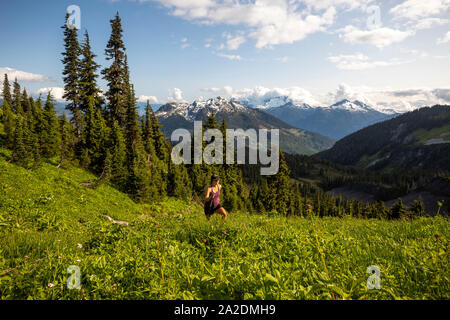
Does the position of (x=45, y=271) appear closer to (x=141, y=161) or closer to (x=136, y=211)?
(x=136, y=211)

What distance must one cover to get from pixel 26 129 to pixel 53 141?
6.01 metres

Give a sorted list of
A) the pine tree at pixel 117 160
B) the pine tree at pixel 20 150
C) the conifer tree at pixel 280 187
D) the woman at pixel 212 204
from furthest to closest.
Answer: the conifer tree at pixel 280 187 → the pine tree at pixel 117 160 → the pine tree at pixel 20 150 → the woman at pixel 212 204

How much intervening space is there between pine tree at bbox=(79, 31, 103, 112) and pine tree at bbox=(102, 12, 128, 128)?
1769 millimetres

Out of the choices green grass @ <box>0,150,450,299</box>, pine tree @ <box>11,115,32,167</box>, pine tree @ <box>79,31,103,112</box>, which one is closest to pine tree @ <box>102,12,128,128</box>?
pine tree @ <box>79,31,103,112</box>

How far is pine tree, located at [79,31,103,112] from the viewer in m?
31.7

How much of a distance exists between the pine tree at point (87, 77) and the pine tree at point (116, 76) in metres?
1.77

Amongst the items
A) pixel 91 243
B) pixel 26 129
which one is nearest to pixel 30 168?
pixel 26 129

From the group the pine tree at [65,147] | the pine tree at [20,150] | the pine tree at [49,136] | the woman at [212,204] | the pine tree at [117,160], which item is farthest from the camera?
the pine tree at [117,160]

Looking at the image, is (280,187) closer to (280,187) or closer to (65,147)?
(280,187)

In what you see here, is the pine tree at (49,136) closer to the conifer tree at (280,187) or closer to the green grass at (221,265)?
the green grass at (221,265)

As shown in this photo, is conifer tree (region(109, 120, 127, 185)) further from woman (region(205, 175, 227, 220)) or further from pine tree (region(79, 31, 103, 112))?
woman (region(205, 175, 227, 220))

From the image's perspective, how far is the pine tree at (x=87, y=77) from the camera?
104 ft

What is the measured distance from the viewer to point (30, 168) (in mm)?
18047

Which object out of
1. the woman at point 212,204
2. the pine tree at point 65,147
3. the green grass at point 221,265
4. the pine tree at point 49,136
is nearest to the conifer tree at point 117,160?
→ the pine tree at point 65,147
